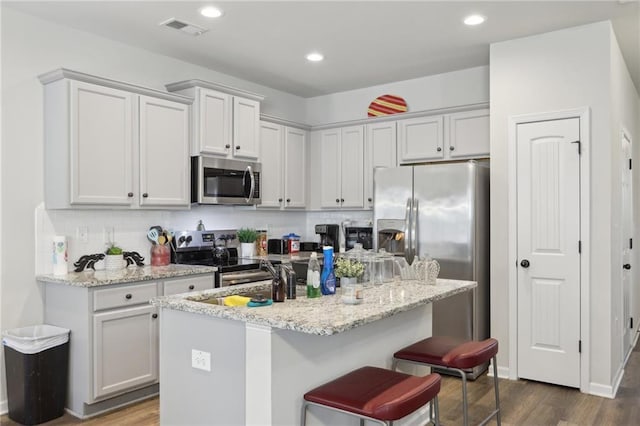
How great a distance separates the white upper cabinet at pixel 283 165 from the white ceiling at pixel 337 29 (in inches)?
27.2

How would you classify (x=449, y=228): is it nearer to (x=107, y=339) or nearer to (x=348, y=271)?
(x=348, y=271)

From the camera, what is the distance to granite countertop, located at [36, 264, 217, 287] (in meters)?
3.30

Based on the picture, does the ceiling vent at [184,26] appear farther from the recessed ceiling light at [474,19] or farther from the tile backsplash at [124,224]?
the recessed ceiling light at [474,19]

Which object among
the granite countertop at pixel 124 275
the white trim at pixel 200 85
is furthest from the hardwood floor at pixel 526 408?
the white trim at pixel 200 85

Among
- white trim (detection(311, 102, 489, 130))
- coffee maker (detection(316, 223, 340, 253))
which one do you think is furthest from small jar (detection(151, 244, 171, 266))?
white trim (detection(311, 102, 489, 130))

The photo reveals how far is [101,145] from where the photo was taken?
12.1 ft

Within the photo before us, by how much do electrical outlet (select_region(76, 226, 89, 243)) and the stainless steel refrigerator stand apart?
2.44m

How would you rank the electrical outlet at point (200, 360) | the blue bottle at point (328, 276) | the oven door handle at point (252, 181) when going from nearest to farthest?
the electrical outlet at point (200, 360)
the blue bottle at point (328, 276)
the oven door handle at point (252, 181)

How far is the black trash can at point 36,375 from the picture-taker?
3.17 meters

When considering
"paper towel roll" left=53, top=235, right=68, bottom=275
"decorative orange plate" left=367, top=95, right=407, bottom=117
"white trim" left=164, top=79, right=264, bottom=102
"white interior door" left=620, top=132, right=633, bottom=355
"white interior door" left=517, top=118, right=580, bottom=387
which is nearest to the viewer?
"paper towel roll" left=53, top=235, right=68, bottom=275

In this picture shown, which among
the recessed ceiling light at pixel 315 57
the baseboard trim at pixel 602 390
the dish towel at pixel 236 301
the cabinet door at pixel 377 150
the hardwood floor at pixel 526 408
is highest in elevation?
the recessed ceiling light at pixel 315 57

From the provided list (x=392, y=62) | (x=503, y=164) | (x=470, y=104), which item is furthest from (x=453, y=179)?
(x=392, y=62)

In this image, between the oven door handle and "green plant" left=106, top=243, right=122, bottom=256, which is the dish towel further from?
the oven door handle

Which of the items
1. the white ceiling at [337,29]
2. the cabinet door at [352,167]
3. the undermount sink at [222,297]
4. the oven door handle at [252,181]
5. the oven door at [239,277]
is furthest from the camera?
the cabinet door at [352,167]
